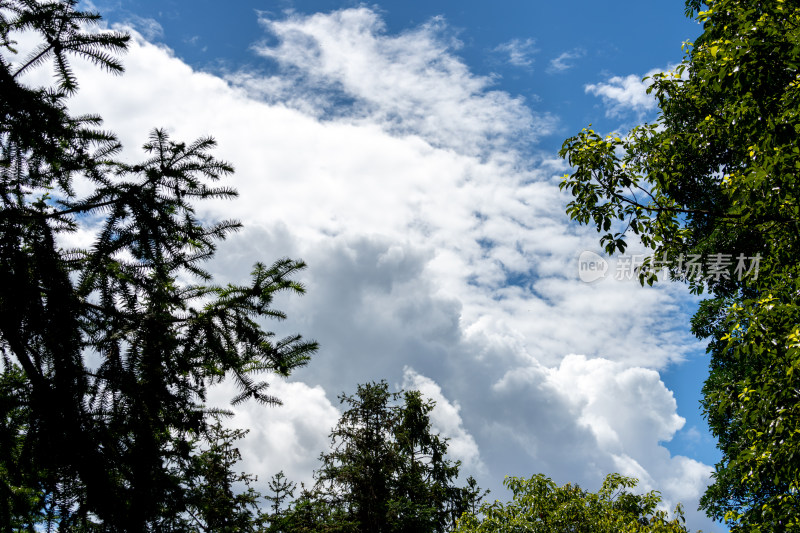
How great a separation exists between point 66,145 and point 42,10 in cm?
97

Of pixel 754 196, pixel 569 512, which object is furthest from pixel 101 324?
pixel 569 512

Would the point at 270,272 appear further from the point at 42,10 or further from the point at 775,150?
the point at 775,150

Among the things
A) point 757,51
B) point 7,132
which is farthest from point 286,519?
point 757,51

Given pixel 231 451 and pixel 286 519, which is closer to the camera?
pixel 286 519

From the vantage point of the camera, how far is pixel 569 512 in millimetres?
12609

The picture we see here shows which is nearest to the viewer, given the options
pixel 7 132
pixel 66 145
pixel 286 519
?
pixel 7 132

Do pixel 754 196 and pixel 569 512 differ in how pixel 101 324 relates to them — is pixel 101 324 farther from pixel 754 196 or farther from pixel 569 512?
pixel 569 512

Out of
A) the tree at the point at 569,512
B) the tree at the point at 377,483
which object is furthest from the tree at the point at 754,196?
the tree at the point at 377,483

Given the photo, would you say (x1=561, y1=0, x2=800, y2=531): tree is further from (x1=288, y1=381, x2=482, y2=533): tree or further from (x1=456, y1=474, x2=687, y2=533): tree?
(x1=288, y1=381, x2=482, y2=533): tree

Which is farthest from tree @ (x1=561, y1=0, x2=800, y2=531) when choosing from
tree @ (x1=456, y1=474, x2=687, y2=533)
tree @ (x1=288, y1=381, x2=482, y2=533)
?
tree @ (x1=288, y1=381, x2=482, y2=533)

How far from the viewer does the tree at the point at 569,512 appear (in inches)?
480

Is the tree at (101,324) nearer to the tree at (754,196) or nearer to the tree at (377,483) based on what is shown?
the tree at (754,196)

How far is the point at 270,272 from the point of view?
14.2 ft

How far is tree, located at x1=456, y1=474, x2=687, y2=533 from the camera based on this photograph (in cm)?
1220
